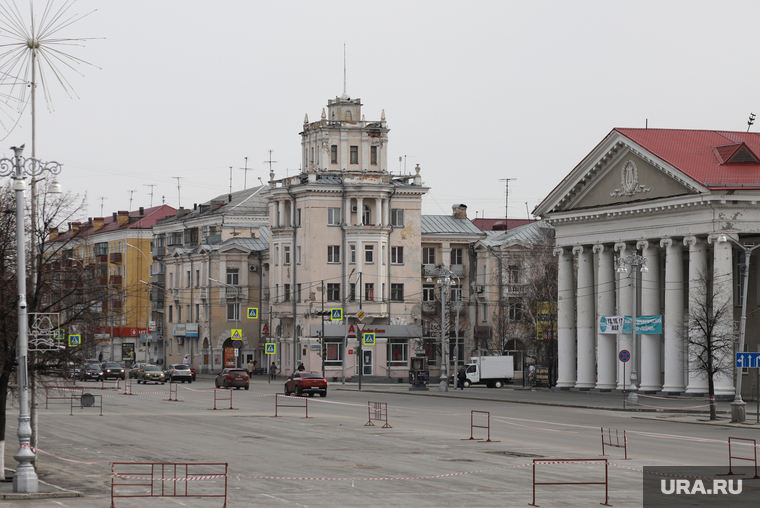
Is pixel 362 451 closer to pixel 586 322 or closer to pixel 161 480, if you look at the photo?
pixel 161 480

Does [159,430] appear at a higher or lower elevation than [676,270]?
lower

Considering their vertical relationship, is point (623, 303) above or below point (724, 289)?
below

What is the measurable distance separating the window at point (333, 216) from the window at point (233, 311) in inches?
713

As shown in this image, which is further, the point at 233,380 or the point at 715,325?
the point at 233,380

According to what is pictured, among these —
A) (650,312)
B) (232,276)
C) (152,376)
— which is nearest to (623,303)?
(650,312)

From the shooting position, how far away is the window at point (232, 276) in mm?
106938

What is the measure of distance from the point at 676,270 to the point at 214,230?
59.3 m

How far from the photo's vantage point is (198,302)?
362 feet

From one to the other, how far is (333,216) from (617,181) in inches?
1281

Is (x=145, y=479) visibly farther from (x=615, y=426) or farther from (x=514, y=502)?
(x=615, y=426)

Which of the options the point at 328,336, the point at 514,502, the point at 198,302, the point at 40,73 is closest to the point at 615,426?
the point at 514,502

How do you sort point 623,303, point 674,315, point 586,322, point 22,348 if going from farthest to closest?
point 586,322
point 623,303
point 674,315
point 22,348

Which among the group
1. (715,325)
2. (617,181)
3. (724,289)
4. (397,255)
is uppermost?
(617,181)

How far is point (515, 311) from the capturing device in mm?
99938
